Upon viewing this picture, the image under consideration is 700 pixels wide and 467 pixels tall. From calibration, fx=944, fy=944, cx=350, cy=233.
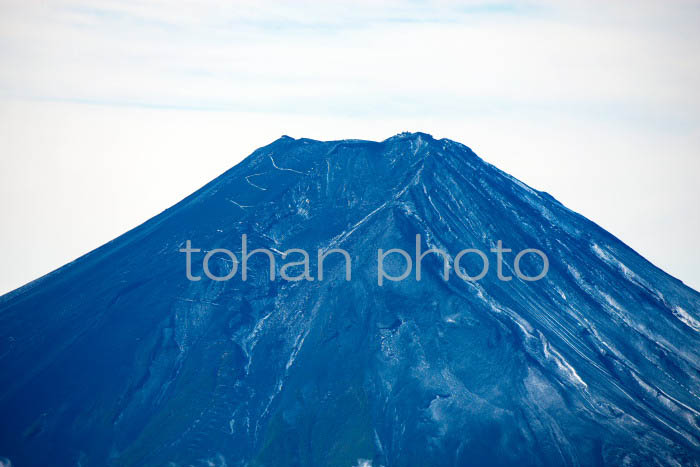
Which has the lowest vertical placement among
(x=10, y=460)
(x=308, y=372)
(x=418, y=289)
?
(x=10, y=460)

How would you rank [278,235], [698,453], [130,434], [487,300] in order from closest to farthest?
[698,453] < [130,434] < [487,300] < [278,235]

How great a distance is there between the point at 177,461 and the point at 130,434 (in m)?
6.60

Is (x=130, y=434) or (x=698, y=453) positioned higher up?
(x=698, y=453)

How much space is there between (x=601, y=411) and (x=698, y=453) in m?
9.02

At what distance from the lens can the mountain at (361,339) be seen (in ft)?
286

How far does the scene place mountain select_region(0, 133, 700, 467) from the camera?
87.1m

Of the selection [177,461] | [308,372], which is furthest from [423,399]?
[177,461]

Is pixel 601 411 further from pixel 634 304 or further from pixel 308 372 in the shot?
pixel 308 372

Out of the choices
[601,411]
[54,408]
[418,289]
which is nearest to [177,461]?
[54,408]

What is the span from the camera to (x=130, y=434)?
90.1 metres

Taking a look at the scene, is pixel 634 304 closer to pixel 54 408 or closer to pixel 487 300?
pixel 487 300

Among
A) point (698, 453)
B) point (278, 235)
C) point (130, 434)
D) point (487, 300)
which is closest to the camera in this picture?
point (698, 453)

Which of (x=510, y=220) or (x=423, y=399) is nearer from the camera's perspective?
(x=423, y=399)

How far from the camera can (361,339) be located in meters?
94.6
